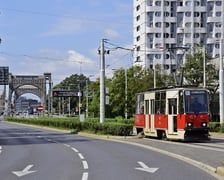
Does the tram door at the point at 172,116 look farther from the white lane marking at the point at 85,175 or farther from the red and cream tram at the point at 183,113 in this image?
the white lane marking at the point at 85,175

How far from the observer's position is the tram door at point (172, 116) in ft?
110

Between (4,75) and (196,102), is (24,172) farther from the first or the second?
(4,75)

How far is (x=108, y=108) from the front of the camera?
272ft

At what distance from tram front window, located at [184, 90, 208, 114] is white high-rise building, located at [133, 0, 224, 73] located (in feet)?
268

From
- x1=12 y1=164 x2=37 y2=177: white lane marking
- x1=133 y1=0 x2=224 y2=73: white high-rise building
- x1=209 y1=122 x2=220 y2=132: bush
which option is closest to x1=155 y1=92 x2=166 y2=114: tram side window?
x1=209 y1=122 x2=220 y2=132: bush

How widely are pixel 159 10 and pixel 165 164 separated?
327 feet

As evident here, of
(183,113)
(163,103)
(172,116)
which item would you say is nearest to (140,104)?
(163,103)

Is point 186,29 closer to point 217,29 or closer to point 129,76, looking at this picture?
point 217,29

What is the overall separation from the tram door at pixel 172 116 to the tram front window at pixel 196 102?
0.94 metres

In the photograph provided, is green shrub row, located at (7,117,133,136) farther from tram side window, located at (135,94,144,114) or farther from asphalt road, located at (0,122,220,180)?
asphalt road, located at (0,122,220,180)

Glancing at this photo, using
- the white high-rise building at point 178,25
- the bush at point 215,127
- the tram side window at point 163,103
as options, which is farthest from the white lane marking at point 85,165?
the white high-rise building at point 178,25

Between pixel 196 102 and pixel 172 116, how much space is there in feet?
5.65

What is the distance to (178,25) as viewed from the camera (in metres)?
118

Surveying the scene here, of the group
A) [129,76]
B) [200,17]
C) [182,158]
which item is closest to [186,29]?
[200,17]
